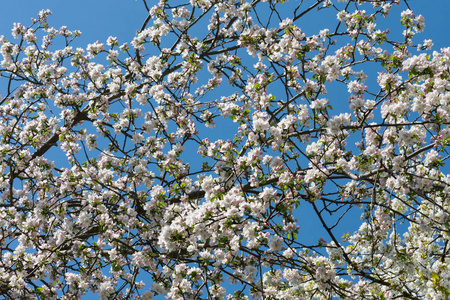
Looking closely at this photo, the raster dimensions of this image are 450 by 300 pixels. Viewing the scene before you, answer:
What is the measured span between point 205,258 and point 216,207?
67cm

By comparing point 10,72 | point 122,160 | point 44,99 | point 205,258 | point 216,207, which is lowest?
point 205,258

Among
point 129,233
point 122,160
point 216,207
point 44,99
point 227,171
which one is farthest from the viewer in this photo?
point 44,99

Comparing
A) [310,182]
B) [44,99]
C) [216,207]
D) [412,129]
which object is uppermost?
[44,99]

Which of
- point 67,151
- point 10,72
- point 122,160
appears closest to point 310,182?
point 122,160

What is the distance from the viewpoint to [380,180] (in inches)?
199

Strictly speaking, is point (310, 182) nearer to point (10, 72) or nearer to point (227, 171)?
point (227, 171)

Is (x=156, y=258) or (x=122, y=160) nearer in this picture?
(x=156, y=258)

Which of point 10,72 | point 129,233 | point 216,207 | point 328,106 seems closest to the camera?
point 216,207

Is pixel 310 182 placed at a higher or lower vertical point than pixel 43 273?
higher

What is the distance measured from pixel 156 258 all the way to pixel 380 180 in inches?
118

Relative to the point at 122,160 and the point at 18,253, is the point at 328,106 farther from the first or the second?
the point at 18,253

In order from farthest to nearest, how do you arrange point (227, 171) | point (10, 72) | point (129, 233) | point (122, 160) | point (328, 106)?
point (10, 72), point (122, 160), point (129, 233), point (227, 171), point (328, 106)

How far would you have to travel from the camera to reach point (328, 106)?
494 centimetres

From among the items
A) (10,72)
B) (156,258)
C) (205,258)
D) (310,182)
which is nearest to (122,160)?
(156,258)
